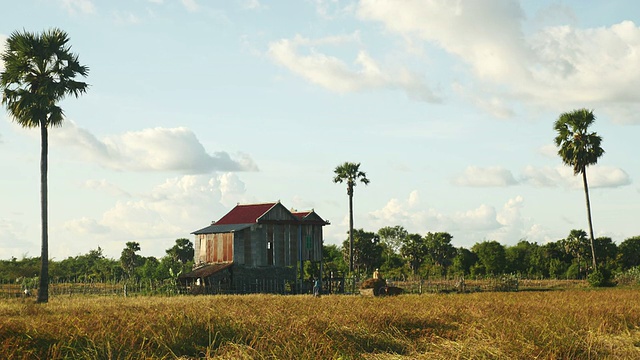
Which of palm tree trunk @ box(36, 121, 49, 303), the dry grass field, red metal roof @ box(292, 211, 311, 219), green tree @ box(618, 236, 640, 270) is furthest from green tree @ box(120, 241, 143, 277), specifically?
the dry grass field

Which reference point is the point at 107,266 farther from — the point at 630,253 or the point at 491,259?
the point at 630,253

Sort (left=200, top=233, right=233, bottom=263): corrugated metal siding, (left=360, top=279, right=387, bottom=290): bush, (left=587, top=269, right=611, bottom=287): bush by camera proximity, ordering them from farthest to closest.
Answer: (left=587, top=269, right=611, bottom=287): bush
(left=200, top=233, right=233, bottom=263): corrugated metal siding
(left=360, top=279, right=387, bottom=290): bush

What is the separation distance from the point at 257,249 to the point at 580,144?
2753 centimetres

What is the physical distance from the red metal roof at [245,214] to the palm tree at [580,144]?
24.9m

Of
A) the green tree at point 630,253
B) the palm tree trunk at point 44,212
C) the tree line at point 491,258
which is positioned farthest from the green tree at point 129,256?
the green tree at point 630,253

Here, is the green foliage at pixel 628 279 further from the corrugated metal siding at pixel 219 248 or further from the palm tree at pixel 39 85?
the palm tree at pixel 39 85

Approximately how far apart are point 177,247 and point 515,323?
68726 mm

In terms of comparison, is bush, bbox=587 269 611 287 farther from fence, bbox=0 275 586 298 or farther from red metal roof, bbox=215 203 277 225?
red metal roof, bbox=215 203 277 225

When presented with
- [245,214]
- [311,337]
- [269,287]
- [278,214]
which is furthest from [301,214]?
[311,337]

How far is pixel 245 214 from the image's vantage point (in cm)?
5031

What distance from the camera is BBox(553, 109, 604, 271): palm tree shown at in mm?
54719

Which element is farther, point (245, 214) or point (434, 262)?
point (434, 262)

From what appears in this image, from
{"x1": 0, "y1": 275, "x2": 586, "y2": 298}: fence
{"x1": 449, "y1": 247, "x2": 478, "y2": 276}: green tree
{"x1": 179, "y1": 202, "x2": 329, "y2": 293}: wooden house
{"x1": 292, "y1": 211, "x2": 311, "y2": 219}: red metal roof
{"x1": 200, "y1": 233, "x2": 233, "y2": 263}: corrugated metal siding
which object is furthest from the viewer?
{"x1": 449, "y1": 247, "x2": 478, "y2": 276}: green tree

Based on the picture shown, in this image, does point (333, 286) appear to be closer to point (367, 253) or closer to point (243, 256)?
point (243, 256)
